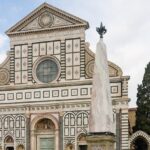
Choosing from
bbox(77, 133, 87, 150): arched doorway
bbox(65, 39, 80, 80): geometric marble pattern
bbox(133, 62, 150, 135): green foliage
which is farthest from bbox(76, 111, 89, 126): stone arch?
bbox(133, 62, 150, 135): green foliage

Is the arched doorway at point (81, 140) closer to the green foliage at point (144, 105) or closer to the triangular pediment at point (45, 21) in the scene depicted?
the green foliage at point (144, 105)

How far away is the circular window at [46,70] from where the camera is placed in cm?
3212

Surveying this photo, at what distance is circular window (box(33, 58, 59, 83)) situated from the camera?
32125 millimetres

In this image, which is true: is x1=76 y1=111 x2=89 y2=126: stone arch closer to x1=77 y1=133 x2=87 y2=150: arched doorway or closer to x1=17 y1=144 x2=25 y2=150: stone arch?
x1=77 y1=133 x2=87 y2=150: arched doorway

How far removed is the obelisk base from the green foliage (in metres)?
16.1

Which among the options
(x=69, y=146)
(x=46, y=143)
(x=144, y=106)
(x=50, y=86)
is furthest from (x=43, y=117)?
(x=144, y=106)

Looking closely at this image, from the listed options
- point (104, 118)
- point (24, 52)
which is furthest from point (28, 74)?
point (104, 118)

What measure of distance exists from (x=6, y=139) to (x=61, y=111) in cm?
467

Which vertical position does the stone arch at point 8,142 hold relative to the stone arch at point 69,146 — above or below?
above

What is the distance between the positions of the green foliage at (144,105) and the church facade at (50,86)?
77.5 inches

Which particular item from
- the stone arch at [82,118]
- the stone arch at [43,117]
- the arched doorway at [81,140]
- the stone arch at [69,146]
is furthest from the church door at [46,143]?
the stone arch at [82,118]

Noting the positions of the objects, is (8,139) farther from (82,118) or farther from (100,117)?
(100,117)

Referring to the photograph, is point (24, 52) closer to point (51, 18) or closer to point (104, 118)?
point (51, 18)

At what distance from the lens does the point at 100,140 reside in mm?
15117
